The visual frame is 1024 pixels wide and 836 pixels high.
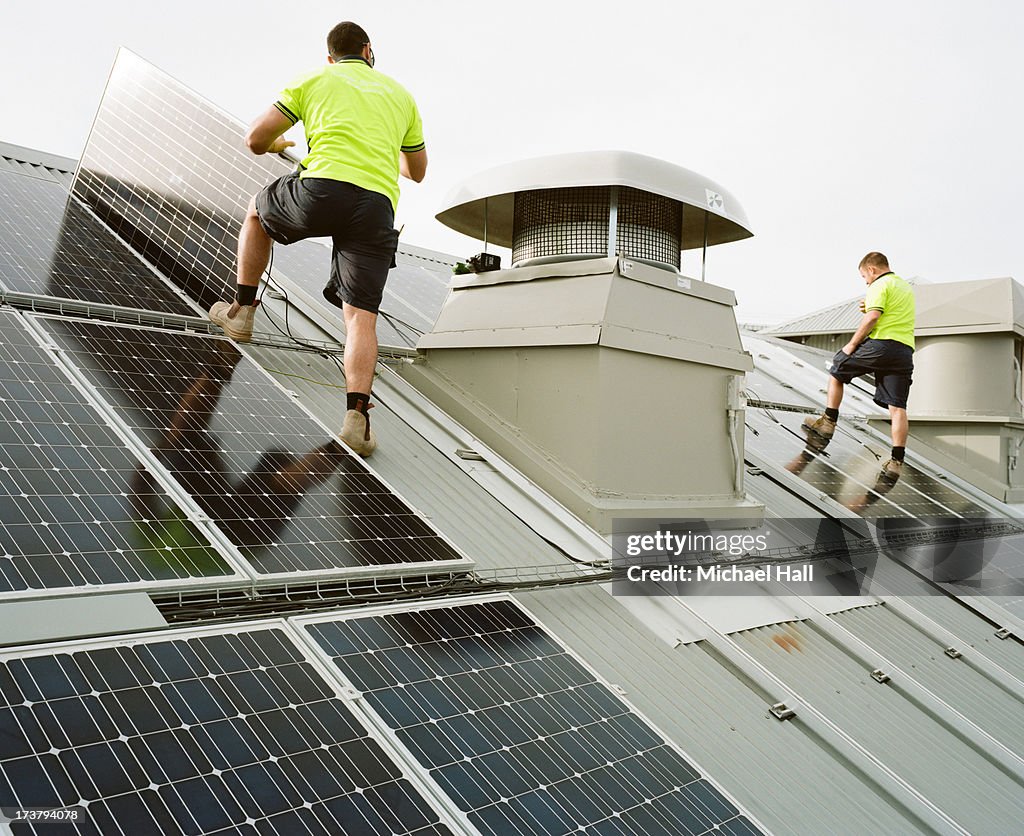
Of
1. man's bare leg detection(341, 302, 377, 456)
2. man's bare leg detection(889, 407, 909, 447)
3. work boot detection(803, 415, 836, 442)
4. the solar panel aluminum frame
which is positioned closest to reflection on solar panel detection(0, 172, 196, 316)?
the solar panel aluminum frame

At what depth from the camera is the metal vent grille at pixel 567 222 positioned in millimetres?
7023

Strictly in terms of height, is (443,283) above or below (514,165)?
below

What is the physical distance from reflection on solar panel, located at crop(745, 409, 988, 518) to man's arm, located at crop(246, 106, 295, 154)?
5809mm

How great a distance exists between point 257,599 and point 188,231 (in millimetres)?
5070

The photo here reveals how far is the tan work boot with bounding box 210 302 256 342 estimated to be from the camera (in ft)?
20.8

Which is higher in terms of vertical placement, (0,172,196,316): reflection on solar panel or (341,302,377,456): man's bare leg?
(0,172,196,316): reflection on solar panel

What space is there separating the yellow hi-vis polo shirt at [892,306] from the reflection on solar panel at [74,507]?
345 inches

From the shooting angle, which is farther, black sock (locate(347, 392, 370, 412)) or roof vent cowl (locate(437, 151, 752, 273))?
roof vent cowl (locate(437, 151, 752, 273))

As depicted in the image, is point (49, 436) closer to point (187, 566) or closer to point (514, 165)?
point (187, 566)

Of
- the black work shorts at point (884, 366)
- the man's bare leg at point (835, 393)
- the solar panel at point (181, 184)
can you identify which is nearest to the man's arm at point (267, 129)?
the solar panel at point (181, 184)

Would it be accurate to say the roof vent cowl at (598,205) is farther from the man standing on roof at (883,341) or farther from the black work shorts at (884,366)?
the black work shorts at (884,366)

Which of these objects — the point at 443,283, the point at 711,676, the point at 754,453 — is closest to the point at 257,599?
the point at 711,676

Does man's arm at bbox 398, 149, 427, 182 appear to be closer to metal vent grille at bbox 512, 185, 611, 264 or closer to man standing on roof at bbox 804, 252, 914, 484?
metal vent grille at bbox 512, 185, 611, 264

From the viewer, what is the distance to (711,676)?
478 cm
